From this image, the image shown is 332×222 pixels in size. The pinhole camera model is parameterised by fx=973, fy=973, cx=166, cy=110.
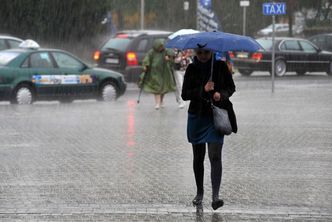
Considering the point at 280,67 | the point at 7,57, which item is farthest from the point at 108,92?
the point at 280,67

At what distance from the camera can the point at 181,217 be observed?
853cm

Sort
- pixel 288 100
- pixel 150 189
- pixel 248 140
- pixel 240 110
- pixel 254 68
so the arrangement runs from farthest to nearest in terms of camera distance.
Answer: pixel 254 68
pixel 288 100
pixel 240 110
pixel 248 140
pixel 150 189

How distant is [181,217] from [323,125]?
9890 millimetres

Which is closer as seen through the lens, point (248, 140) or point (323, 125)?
point (248, 140)

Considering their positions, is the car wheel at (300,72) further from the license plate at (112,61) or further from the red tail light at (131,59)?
the license plate at (112,61)

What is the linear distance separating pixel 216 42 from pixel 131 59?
19895 mm

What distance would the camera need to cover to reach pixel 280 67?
36.3m

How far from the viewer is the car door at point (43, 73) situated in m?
23.1

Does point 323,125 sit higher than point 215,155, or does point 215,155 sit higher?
point 215,155

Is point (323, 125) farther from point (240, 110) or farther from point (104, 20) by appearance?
point (104, 20)

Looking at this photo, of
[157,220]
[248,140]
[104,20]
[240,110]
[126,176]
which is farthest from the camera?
[104,20]

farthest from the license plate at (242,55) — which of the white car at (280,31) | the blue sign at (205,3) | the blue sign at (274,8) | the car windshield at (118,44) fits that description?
the white car at (280,31)

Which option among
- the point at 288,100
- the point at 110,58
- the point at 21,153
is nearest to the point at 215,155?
the point at 21,153

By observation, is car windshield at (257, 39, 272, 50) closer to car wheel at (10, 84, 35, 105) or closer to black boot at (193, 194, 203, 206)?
car wheel at (10, 84, 35, 105)
